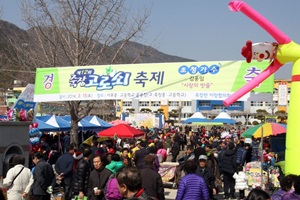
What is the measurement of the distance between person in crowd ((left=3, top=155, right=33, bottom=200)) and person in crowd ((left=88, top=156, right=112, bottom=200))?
3.99 feet

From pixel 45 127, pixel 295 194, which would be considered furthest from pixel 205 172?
pixel 45 127

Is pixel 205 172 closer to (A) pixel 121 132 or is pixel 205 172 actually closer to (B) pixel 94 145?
(B) pixel 94 145

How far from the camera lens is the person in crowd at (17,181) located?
7.68 meters

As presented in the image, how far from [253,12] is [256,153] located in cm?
1172

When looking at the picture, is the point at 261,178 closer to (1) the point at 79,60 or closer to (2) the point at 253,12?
(2) the point at 253,12

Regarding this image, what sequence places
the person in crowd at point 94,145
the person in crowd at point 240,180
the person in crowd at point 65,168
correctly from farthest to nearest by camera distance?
the person in crowd at point 240,180 < the person in crowd at point 94,145 < the person in crowd at point 65,168

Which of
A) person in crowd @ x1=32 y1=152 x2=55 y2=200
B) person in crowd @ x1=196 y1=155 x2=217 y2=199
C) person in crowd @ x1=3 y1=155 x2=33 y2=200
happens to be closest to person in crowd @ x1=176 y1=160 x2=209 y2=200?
person in crowd @ x1=196 y1=155 x2=217 y2=199

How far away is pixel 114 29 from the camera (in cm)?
1797

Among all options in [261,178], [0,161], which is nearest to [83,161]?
[0,161]

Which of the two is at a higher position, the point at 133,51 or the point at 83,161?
the point at 133,51

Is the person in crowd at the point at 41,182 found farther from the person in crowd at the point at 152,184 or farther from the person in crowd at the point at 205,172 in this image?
the person in crowd at the point at 205,172

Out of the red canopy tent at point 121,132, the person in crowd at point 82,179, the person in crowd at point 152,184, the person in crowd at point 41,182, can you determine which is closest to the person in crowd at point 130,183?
the person in crowd at point 152,184

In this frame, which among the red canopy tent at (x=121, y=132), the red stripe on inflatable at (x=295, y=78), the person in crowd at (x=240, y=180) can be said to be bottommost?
the person in crowd at (x=240, y=180)

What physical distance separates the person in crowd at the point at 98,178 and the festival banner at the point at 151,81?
3956 mm
